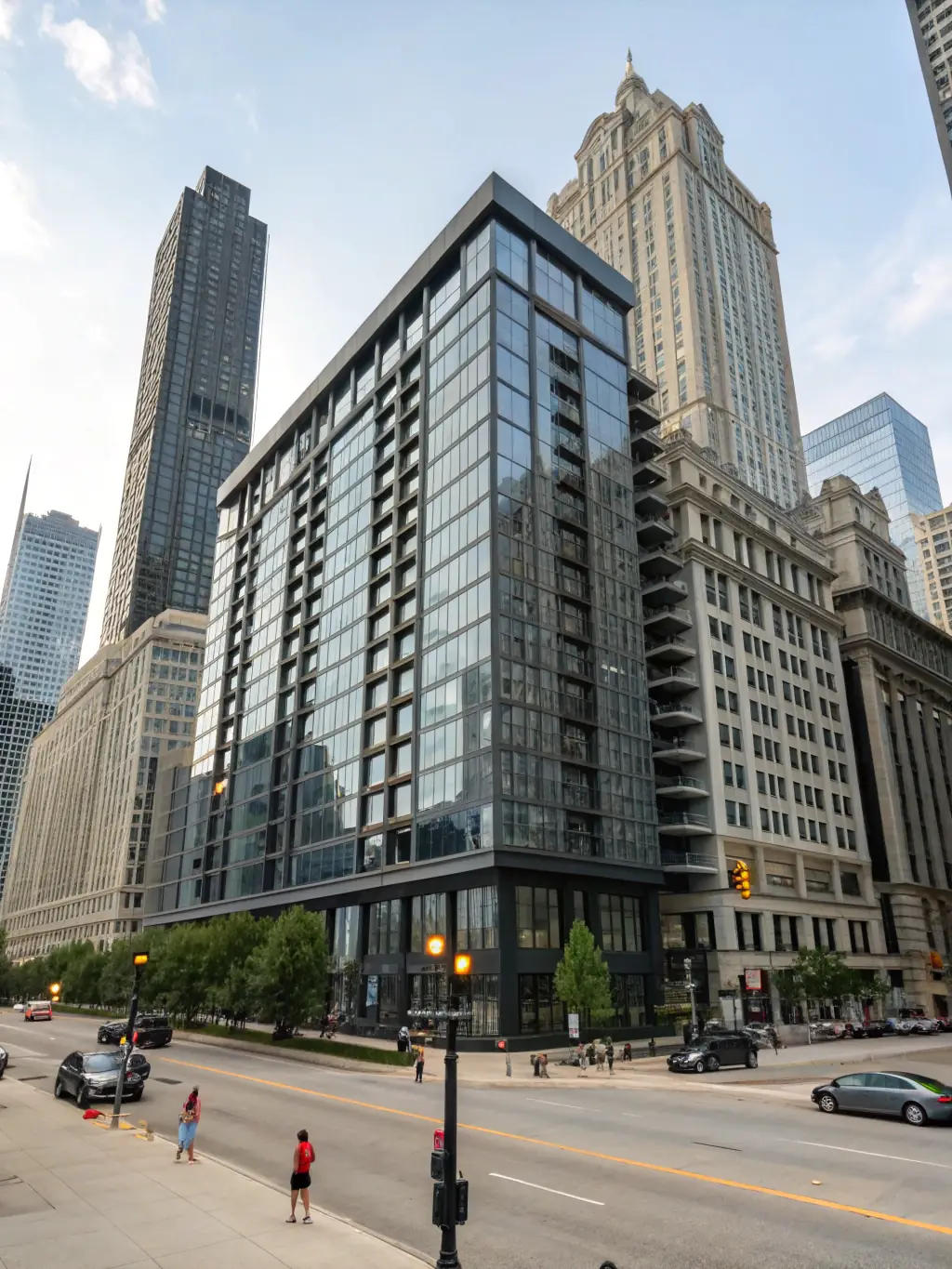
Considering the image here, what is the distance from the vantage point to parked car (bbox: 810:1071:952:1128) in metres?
23.6

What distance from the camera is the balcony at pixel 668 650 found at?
71188 millimetres

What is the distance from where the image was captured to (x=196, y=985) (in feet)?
195

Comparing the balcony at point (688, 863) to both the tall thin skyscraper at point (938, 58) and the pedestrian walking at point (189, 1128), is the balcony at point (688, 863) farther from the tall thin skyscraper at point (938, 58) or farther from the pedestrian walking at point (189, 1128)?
the tall thin skyscraper at point (938, 58)

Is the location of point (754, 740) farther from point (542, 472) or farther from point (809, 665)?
point (542, 472)

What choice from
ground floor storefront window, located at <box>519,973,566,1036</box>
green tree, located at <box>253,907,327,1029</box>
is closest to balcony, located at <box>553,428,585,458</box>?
ground floor storefront window, located at <box>519,973,566,1036</box>

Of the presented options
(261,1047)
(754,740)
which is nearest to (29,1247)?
(261,1047)

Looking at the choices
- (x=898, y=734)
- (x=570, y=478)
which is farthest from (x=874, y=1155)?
(x=898, y=734)

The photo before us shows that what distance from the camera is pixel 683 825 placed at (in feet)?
218

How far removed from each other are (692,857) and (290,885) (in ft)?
108

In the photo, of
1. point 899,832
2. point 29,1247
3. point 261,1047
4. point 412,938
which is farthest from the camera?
point 899,832

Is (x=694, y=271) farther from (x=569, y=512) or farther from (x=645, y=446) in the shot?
(x=569, y=512)

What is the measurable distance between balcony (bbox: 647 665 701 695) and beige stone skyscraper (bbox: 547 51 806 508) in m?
57.2

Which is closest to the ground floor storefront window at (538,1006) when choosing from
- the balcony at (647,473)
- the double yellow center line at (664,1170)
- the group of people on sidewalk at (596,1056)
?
the group of people on sidewalk at (596,1056)

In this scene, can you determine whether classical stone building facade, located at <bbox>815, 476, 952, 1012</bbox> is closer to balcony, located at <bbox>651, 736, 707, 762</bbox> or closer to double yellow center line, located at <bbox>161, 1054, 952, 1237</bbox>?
balcony, located at <bbox>651, 736, 707, 762</bbox>
